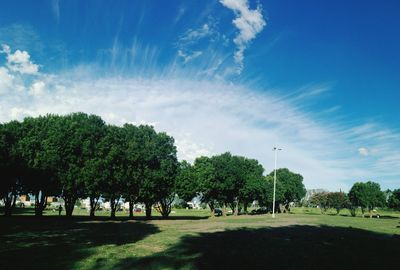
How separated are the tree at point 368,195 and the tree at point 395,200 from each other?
2492mm

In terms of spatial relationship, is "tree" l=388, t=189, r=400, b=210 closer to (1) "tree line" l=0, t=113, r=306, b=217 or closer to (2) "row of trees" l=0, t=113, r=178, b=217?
(1) "tree line" l=0, t=113, r=306, b=217

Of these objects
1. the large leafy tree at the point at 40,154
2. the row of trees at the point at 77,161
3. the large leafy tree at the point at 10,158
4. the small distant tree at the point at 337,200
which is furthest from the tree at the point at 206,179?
the small distant tree at the point at 337,200

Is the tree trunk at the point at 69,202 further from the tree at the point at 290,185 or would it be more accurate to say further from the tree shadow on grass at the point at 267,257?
the tree at the point at 290,185

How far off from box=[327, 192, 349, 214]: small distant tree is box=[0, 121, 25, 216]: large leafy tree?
11498 cm

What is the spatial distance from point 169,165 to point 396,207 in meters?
90.7

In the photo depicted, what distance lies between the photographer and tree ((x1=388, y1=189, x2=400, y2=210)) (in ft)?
369

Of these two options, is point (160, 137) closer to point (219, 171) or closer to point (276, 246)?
point (219, 171)

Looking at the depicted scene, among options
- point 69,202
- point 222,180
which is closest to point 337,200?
point 222,180

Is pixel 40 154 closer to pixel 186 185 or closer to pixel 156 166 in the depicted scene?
pixel 156 166

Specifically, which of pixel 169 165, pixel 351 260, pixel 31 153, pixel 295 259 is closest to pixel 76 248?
pixel 295 259

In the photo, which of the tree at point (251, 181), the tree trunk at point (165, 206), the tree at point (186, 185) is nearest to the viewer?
the tree trunk at point (165, 206)

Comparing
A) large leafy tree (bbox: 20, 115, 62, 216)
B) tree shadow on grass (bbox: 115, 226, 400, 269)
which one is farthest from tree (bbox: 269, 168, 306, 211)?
tree shadow on grass (bbox: 115, 226, 400, 269)

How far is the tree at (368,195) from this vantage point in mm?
115812

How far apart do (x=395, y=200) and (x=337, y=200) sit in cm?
2236
